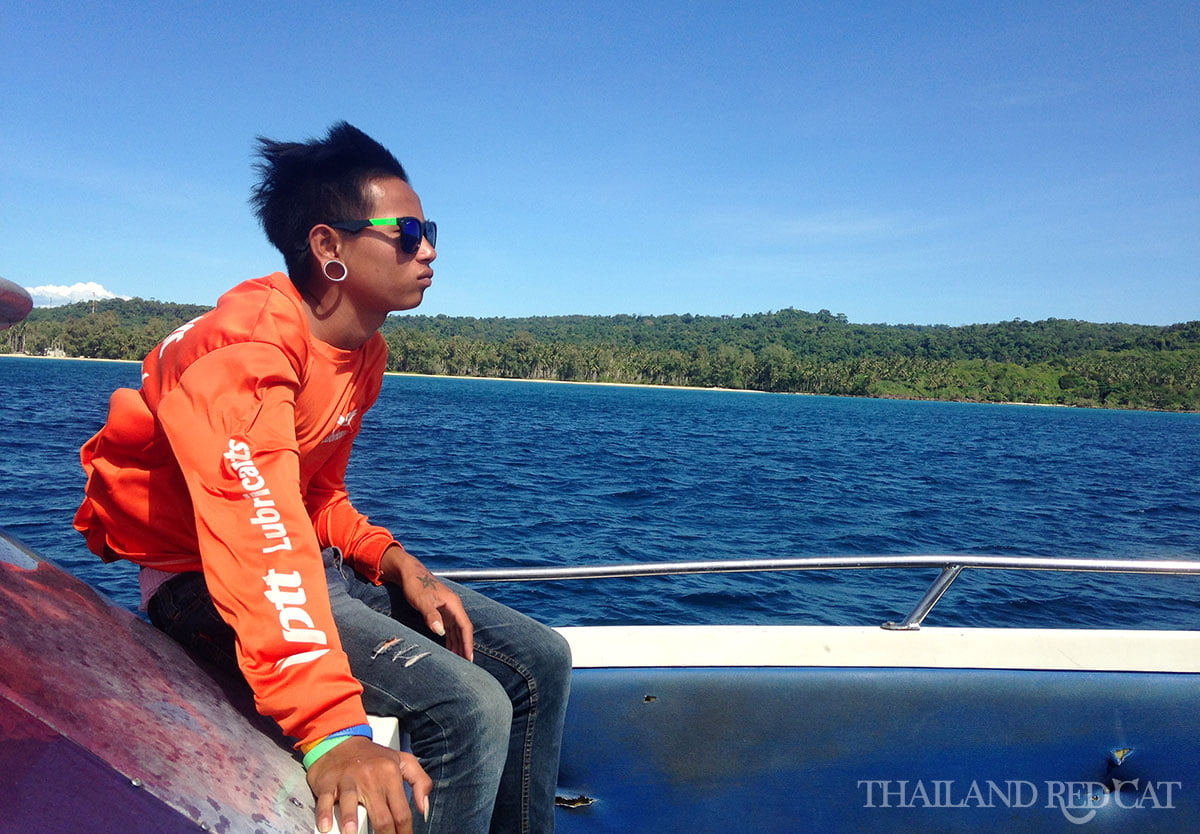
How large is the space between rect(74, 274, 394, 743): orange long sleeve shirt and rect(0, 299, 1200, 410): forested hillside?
344 feet

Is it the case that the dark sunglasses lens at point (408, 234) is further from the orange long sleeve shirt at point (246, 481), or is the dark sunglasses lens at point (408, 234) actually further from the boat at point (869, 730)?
the boat at point (869, 730)

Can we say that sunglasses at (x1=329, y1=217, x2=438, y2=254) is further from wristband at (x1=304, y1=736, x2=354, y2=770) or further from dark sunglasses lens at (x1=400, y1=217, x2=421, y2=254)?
wristband at (x1=304, y1=736, x2=354, y2=770)

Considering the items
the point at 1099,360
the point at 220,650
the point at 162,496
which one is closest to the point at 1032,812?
the point at 220,650

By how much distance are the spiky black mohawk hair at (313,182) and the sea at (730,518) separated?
586cm

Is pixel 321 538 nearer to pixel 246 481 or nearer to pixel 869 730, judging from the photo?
pixel 246 481

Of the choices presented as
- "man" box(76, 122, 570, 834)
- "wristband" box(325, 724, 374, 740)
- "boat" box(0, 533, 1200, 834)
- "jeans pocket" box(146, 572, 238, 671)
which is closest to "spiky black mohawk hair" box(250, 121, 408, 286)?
"man" box(76, 122, 570, 834)

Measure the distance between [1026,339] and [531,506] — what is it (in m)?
164

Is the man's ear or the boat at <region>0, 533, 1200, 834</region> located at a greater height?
the man's ear

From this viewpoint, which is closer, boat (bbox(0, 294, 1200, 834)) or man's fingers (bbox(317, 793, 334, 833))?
man's fingers (bbox(317, 793, 334, 833))

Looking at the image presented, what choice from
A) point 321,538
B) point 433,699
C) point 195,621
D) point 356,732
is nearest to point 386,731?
point 433,699

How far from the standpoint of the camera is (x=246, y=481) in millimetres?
1181

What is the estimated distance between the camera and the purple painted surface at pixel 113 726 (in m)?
0.84

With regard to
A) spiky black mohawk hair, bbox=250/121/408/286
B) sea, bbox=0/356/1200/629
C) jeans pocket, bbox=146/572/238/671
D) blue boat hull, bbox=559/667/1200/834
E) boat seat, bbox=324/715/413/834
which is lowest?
sea, bbox=0/356/1200/629

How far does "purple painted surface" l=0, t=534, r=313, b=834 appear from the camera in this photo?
840 mm
